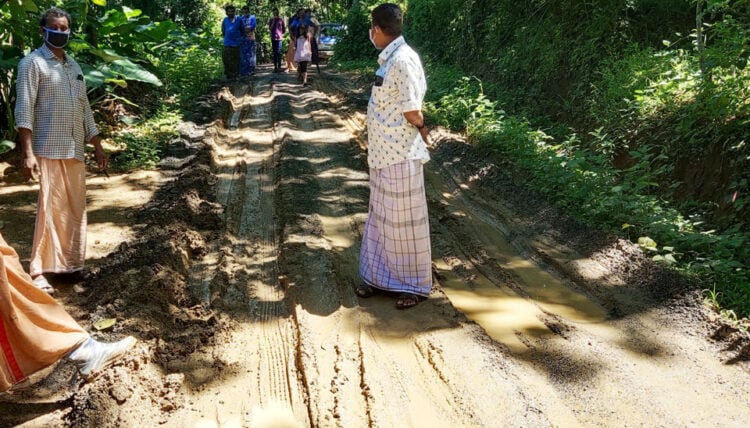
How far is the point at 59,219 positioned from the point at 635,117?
6.57 metres

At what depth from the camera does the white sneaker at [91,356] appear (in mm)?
3346

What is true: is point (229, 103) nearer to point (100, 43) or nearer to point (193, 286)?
point (100, 43)

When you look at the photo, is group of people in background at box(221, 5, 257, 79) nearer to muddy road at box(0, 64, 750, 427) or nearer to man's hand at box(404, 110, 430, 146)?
muddy road at box(0, 64, 750, 427)

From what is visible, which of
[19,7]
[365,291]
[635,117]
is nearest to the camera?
[365,291]

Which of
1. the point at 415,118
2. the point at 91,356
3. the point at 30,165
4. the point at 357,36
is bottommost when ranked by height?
the point at 91,356

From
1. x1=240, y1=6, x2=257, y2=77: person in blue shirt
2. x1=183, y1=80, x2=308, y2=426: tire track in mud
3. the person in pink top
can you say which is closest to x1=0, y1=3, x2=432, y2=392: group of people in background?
x1=183, y1=80, x2=308, y2=426: tire track in mud

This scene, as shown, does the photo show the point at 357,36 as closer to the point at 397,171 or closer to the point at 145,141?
the point at 145,141

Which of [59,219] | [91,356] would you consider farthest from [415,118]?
[59,219]

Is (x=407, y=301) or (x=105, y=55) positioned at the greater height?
(x=105, y=55)

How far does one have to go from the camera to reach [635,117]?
302 inches

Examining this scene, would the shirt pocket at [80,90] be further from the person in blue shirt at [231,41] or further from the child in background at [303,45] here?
the person in blue shirt at [231,41]

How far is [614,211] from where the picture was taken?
6098 millimetres

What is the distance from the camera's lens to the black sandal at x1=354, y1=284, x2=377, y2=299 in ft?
15.7

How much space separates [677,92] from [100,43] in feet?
27.9
